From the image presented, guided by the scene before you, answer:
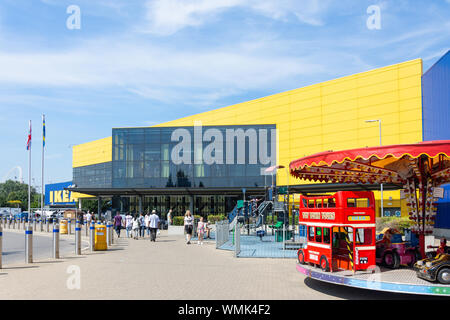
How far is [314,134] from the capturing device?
52562 millimetres

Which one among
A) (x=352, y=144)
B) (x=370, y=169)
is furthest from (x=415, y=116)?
(x=370, y=169)

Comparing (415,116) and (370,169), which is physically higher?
(415,116)

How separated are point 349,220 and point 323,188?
38.6 meters

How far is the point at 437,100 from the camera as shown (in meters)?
34.7

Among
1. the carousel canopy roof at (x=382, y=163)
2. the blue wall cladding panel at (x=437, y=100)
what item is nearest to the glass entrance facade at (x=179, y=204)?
the blue wall cladding panel at (x=437, y=100)

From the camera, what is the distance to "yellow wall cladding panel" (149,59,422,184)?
146ft

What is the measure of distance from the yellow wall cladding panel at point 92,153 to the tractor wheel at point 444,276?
77447mm

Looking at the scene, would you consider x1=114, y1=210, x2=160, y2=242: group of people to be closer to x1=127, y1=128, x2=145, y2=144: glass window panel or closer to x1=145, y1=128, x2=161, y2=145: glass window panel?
x1=145, y1=128, x2=161, y2=145: glass window panel

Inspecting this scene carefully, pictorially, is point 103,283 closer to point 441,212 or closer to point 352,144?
point 441,212

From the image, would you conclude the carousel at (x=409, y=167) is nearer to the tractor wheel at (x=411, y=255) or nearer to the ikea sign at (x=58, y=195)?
the tractor wheel at (x=411, y=255)

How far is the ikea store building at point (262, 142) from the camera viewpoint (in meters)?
45.7

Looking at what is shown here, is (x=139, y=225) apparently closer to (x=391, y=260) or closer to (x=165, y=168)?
(x=391, y=260)

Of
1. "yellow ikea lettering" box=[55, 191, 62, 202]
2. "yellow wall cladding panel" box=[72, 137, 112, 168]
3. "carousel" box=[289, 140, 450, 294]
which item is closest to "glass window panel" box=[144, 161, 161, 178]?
"yellow wall cladding panel" box=[72, 137, 112, 168]

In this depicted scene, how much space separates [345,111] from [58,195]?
244ft
